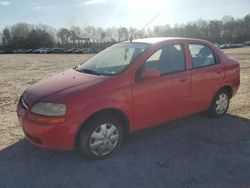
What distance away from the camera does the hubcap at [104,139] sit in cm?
389

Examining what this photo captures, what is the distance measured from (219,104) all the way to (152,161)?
2.27 meters

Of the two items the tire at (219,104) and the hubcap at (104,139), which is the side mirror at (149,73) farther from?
the tire at (219,104)

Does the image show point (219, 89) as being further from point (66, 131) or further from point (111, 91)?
point (66, 131)

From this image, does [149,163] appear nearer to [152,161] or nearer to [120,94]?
[152,161]

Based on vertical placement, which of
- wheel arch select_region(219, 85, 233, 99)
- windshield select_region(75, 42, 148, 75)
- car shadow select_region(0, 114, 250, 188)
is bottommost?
car shadow select_region(0, 114, 250, 188)

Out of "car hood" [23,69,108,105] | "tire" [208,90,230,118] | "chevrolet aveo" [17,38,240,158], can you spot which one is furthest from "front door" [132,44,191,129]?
"tire" [208,90,230,118]

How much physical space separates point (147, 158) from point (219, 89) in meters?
2.25

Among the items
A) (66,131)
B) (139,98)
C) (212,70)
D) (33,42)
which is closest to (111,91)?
(139,98)

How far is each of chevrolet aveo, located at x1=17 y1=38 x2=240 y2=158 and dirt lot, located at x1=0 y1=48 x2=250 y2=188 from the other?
0.32 m

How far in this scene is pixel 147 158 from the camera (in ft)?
13.3

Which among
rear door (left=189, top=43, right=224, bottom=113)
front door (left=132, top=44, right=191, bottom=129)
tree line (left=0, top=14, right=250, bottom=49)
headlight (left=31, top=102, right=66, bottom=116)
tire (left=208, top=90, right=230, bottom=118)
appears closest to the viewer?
headlight (left=31, top=102, right=66, bottom=116)

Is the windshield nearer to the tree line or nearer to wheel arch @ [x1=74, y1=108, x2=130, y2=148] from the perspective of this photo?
wheel arch @ [x1=74, y1=108, x2=130, y2=148]

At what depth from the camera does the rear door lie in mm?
4938

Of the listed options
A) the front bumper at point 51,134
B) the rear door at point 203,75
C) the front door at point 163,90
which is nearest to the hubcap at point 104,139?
the front bumper at point 51,134
